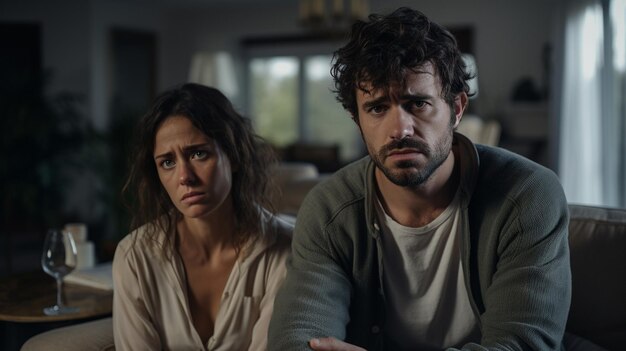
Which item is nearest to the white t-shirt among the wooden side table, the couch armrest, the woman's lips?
the woman's lips

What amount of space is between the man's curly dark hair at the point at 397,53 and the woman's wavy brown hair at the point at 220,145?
393 millimetres

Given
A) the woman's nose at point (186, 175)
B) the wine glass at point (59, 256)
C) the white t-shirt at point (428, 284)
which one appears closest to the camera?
the white t-shirt at point (428, 284)

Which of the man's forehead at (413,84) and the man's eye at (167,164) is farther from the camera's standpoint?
the man's eye at (167,164)

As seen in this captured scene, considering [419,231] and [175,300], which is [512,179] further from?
[175,300]

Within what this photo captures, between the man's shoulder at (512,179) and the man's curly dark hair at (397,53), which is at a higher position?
the man's curly dark hair at (397,53)

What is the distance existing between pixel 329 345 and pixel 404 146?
0.46m

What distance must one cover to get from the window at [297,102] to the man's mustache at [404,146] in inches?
276

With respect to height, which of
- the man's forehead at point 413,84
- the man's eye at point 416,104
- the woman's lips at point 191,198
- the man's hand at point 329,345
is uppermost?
the man's forehead at point 413,84

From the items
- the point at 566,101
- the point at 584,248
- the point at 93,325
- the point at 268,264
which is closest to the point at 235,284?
the point at 268,264

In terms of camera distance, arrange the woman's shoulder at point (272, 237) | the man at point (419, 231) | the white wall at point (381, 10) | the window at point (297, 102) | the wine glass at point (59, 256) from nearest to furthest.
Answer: the man at point (419, 231), the woman's shoulder at point (272, 237), the wine glass at point (59, 256), the white wall at point (381, 10), the window at point (297, 102)

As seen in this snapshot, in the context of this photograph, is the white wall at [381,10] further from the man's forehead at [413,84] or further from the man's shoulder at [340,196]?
the man's forehead at [413,84]

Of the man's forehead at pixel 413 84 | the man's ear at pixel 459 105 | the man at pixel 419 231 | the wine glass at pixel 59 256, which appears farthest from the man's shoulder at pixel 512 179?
the wine glass at pixel 59 256

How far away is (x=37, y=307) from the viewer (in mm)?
2062

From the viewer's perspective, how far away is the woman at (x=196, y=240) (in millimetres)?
1818
